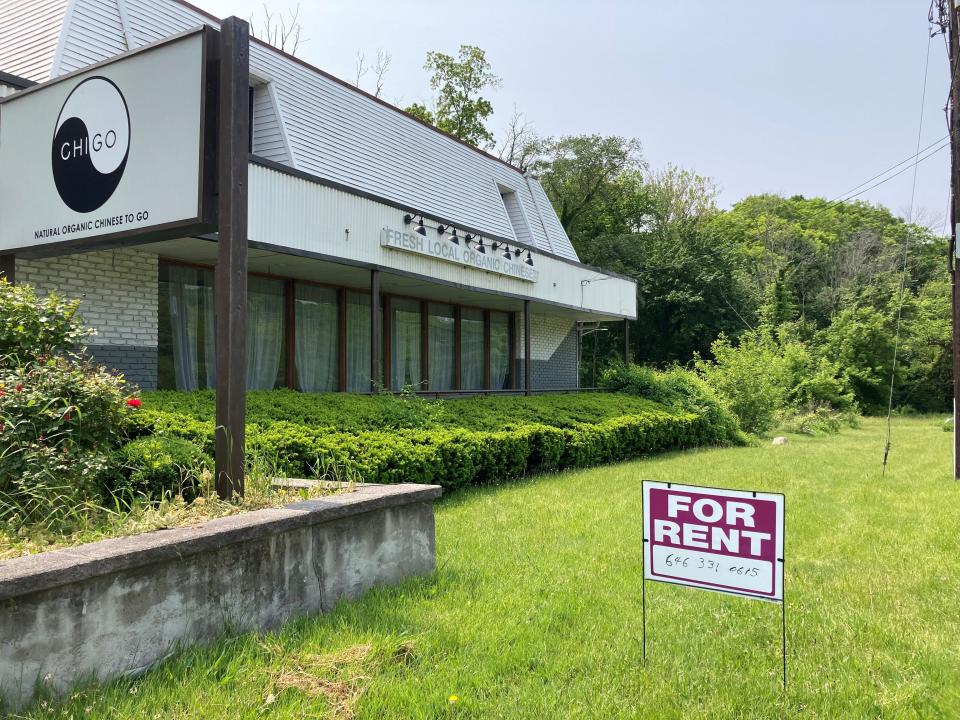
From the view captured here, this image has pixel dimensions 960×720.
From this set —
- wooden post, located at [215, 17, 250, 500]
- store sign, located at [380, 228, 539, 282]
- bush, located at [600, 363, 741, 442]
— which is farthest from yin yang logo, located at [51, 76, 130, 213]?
bush, located at [600, 363, 741, 442]

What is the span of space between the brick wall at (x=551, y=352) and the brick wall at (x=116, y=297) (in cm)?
1129

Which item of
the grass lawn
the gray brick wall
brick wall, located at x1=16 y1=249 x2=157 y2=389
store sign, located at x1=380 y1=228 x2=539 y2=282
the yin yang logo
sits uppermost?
store sign, located at x1=380 y1=228 x2=539 y2=282

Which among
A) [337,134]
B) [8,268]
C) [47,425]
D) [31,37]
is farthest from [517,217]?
[47,425]

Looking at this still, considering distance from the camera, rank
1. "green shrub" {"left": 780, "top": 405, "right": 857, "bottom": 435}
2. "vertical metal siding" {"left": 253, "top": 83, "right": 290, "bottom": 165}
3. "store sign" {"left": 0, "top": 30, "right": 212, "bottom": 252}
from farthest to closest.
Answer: "green shrub" {"left": 780, "top": 405, "right": 857, "bottom": 435} → "vertical metal siding" {"left": 253, "top": 83, "right": 290, "bottom": 165} → "store sign" {"left": 0, "top": 30, "right": 212, "bottom": 252}

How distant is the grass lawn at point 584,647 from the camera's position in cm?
315

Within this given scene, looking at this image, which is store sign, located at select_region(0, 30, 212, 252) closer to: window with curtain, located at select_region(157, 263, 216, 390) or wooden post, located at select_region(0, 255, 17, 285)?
wooden post, located at select_region(0, 255, 17, 285)

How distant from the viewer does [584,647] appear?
384 cm

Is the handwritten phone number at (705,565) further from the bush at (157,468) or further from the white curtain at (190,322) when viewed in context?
the white curtain at (190,322)

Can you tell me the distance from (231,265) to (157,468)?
5.70 ft

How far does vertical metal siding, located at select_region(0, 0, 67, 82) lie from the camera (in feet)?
32.6

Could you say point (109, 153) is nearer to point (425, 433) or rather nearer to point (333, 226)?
point (425, 433)

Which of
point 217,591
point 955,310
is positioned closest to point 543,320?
point 955,310

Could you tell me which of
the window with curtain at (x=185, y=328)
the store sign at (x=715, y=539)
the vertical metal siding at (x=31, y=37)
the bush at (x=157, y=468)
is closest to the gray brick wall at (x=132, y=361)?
the window with curtain at (x=185, y=328)

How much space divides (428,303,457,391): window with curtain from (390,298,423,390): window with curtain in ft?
1.64
